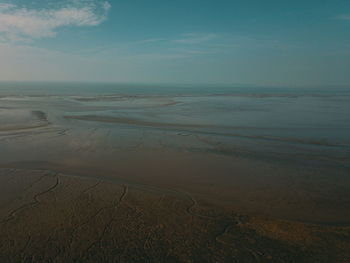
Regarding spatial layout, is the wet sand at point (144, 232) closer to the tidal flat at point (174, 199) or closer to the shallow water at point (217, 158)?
the tidal flat at point (174, 199)

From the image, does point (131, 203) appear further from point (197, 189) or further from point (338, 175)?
point (338, 175)

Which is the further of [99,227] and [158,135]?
[158,135]

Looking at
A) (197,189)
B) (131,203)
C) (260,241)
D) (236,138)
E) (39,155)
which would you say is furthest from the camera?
(236,138)

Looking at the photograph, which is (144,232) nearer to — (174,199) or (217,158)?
(174,199)

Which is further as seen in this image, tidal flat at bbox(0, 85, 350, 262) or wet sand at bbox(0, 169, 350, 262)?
tidal flat at bbox(0, 85, 350, 262)

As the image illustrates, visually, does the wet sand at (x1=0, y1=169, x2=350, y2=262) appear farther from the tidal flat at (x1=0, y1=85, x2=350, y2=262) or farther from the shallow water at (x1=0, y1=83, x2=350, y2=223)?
the shallow water at (x1=0, y1=83, x2=350, y2=223)

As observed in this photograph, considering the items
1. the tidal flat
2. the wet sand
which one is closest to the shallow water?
the tidal flat

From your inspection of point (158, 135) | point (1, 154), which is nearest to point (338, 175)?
point (158, 135)

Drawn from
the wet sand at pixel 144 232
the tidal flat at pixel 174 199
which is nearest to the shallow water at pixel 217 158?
the tidal flat at pixel 174 199
